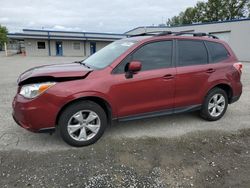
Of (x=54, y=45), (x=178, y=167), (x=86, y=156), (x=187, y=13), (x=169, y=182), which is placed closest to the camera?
(x=169, y=182)

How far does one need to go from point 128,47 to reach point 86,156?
6.70ft

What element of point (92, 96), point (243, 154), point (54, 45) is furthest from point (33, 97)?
point (54, 45)

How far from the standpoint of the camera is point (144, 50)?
415 cm

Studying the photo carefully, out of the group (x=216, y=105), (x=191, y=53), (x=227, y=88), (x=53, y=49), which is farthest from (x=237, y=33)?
(x=53, y=49)

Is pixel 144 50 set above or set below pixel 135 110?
above

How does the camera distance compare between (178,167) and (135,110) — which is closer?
(178,167)

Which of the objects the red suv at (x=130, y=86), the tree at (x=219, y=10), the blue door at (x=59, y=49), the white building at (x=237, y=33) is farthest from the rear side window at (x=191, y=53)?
the tree at (x=219, y=10)

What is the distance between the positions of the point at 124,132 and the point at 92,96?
115 centimetres

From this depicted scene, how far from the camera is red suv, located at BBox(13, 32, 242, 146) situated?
11.4ft

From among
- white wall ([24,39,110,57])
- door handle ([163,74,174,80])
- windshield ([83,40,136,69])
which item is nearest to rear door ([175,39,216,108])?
door handle ([163,74,174,80])

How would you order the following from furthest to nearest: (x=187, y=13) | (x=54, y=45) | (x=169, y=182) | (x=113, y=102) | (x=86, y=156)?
(x=187, y=13) → (x=54, y=45) → (x=113, y=102) → (x=86, y=156) → (x=169, y=182)

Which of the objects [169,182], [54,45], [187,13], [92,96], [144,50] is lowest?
[169,182]

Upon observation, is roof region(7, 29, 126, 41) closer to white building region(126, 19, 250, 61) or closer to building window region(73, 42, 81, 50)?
building window region(73, 42, 81, 50)

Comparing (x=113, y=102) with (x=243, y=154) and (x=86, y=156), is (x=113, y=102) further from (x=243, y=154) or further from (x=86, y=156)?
(x=243, y=154)
